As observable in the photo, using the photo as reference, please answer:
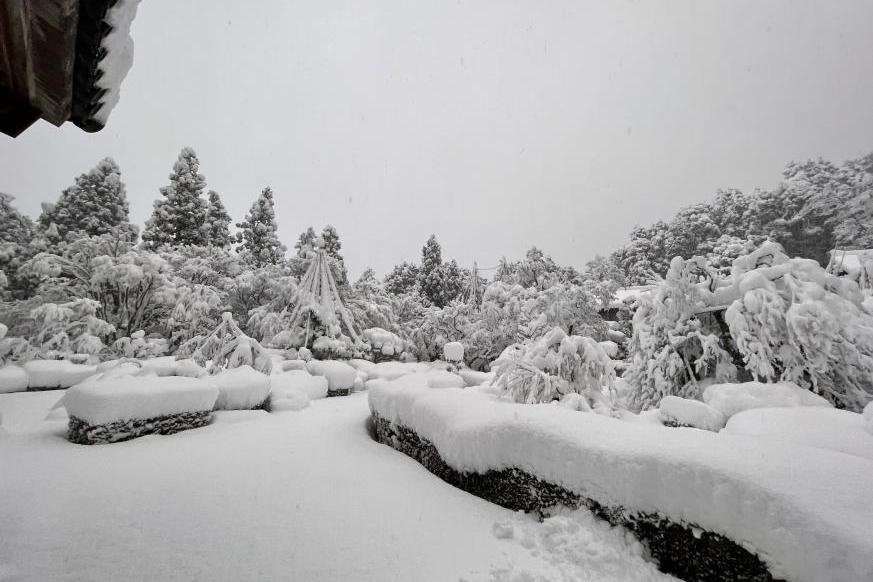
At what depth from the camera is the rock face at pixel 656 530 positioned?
2.63 meters

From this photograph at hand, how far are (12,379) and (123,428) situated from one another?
743cm

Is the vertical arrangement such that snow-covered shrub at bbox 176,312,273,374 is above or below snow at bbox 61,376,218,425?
above

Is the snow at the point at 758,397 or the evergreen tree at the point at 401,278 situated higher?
the evergreen tree at the point at 401,278

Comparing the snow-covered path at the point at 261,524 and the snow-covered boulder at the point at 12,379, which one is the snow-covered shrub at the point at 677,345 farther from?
the snow-covered boulder at the point at 12,379

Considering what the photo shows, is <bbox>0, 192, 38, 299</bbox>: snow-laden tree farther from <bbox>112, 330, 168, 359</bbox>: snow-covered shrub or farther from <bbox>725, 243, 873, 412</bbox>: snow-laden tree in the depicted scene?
<bbox>725, 243, 873, 412</bbox>: snow-laden tree

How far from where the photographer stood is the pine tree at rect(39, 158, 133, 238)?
23.0 meters

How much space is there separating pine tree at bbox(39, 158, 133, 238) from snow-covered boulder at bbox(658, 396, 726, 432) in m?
30.1

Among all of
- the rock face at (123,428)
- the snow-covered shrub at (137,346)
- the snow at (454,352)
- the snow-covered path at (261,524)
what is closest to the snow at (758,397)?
the snow-covered path at (261,524)

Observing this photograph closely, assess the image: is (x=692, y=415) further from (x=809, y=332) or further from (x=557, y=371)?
Answer: (x=809, y=332)

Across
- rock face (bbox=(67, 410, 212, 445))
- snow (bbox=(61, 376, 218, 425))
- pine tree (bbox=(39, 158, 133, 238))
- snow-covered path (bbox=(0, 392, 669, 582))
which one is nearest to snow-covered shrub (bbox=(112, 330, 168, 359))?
snow (bbox=(61, 376, 218, 425))

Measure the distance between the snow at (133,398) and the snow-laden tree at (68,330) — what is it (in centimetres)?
795

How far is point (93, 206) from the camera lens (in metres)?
23.5

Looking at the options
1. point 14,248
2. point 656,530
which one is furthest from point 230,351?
point 14,248

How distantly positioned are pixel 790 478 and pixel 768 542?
0.54 metres
